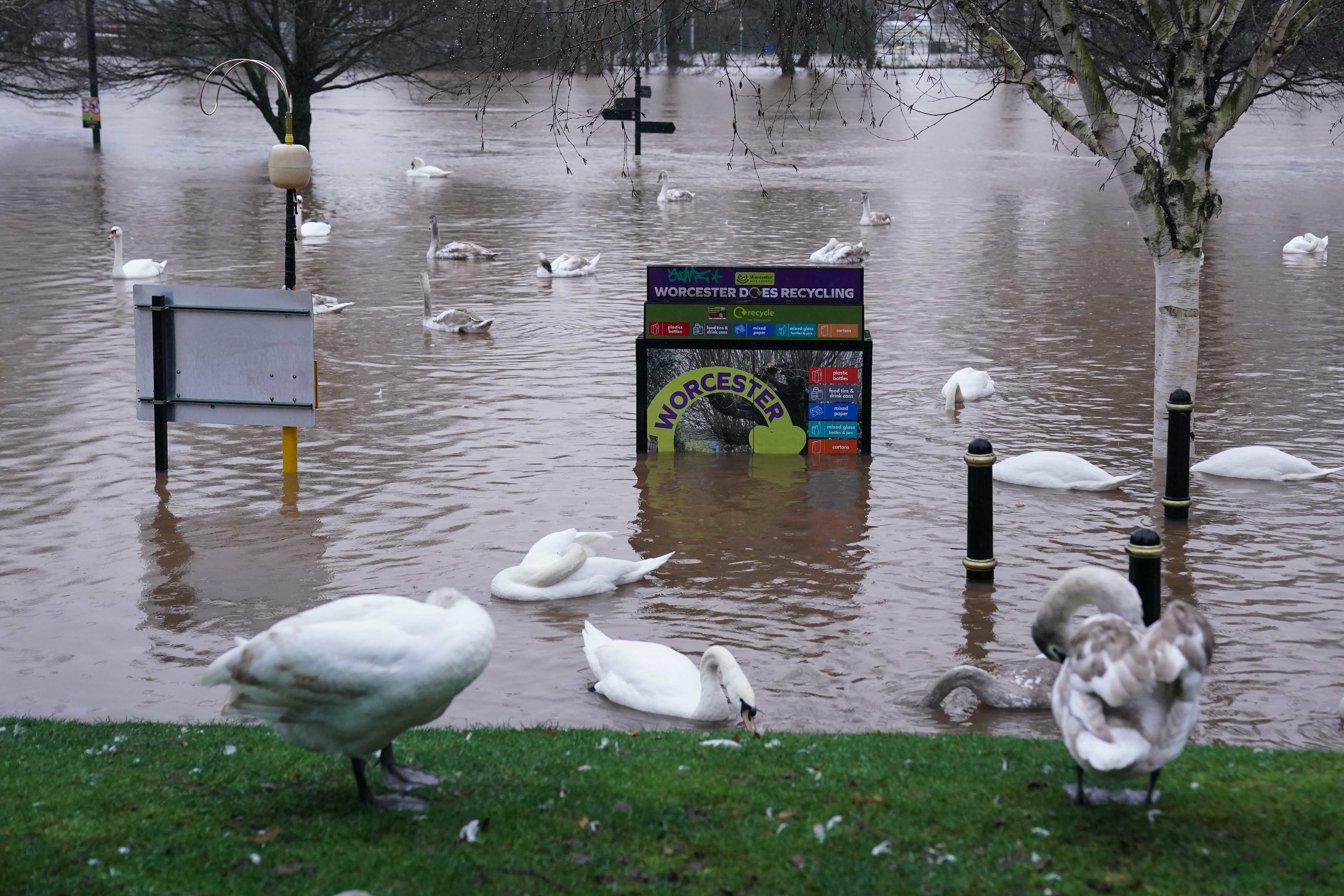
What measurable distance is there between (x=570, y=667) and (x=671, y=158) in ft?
120

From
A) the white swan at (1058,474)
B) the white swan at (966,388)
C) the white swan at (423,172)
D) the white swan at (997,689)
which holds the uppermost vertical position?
the white swan at (423,172)

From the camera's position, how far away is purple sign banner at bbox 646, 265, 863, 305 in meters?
12.4

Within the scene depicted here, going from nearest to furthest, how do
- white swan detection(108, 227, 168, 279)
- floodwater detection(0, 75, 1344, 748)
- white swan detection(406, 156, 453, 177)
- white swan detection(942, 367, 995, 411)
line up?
1. floodwater detection(0, 75, 1344, 748)
2. white swan detection(942, 367, 995, 411)
3. white swan detection(108, 227, 168, 279)
4. white swan detection(406, 156, 453, 177)

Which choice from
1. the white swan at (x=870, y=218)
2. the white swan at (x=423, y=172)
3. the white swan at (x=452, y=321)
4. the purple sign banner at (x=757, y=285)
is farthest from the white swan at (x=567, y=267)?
the white swan at (x=423, y=172)

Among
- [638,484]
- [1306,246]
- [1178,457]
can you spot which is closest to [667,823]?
[1178,457]

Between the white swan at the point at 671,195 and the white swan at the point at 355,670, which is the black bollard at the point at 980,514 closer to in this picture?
the white swan at the point at 355,670

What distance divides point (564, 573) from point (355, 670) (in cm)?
420

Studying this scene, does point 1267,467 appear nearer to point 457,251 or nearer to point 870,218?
point 457,251

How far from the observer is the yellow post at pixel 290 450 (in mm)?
11758

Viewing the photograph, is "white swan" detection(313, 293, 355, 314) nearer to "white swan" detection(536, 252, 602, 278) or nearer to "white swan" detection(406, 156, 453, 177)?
"white swan" detection(536, 252, 602, 278)

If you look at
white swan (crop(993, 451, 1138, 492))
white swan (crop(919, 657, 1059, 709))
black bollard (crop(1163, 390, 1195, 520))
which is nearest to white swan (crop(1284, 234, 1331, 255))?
white swan (crop(993, 451, 1138, 492))

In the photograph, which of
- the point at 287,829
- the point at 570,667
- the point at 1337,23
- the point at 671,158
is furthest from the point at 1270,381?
the point at 671,158

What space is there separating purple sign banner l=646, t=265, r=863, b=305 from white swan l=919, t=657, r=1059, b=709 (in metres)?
5.41

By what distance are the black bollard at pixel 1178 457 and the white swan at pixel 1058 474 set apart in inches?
24.3
